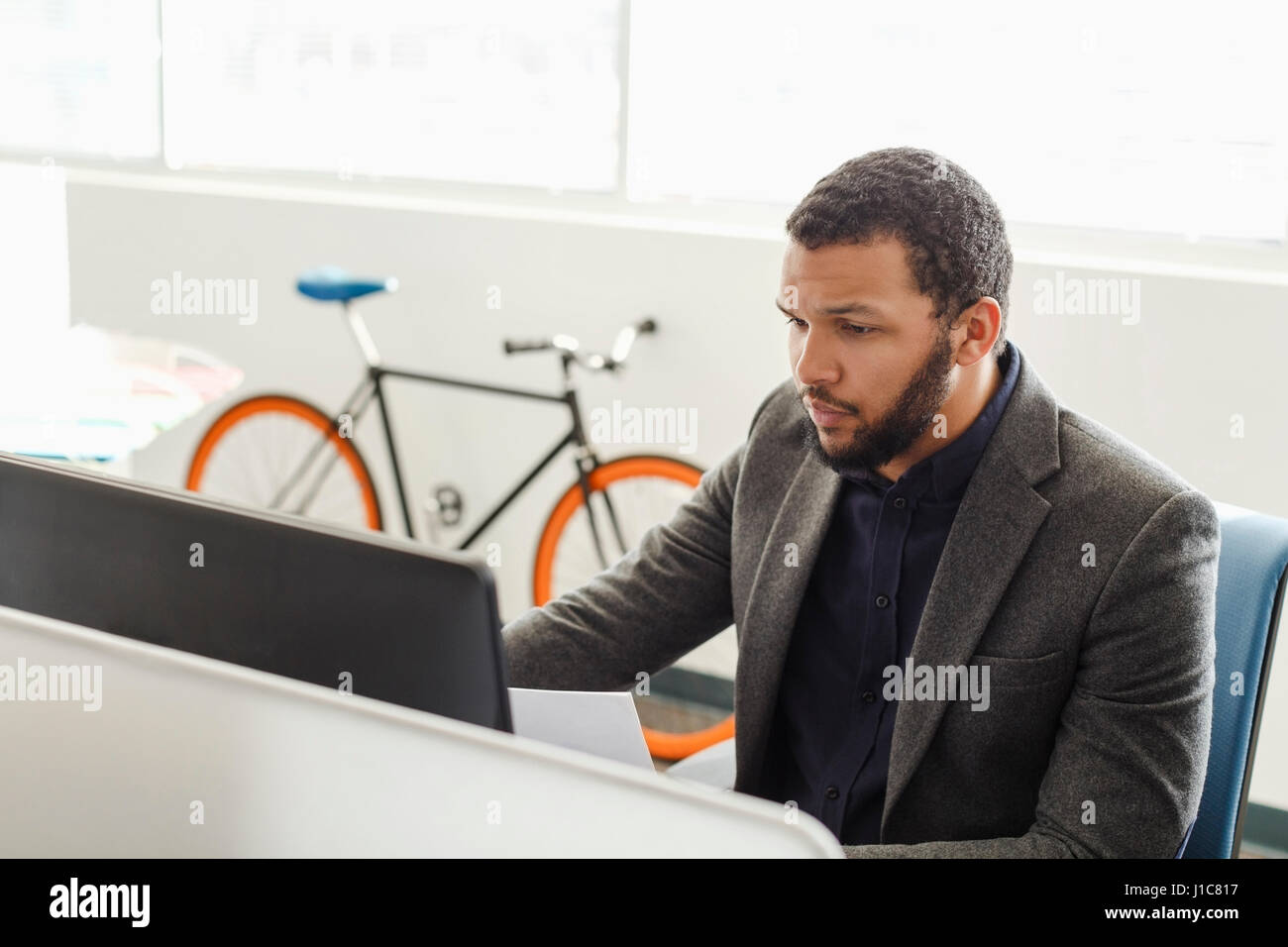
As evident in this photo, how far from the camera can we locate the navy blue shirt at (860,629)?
1467 millimetres

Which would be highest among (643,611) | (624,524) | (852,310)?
(852,310)

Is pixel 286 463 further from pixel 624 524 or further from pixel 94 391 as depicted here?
pixel 94 391

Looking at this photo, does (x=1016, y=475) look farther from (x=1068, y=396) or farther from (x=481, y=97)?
(x=481, y=97)

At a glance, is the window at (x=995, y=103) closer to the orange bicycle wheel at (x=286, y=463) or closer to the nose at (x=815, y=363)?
the orange bicycle wheel at (x=286, y=463)

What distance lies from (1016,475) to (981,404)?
106mm

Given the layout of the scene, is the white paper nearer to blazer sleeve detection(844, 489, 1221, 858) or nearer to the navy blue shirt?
blazer sleeve detection(844, 489, 1221, 858)

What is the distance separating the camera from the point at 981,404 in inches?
57.7

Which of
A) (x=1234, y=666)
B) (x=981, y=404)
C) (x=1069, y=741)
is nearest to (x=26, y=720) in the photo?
(x=1069, y=741)

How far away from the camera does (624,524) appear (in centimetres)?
334

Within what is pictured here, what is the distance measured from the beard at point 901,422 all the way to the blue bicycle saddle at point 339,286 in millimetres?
2129

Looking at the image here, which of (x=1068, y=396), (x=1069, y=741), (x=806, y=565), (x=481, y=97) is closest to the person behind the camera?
(x=1069, y=741)

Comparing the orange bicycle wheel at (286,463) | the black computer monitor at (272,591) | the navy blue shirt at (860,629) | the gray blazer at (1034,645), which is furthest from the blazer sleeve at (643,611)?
the orange bicycle wheel at (286,463)

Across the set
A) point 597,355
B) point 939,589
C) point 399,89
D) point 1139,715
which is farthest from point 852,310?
point 399,89

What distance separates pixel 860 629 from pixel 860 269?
15.5 inches
